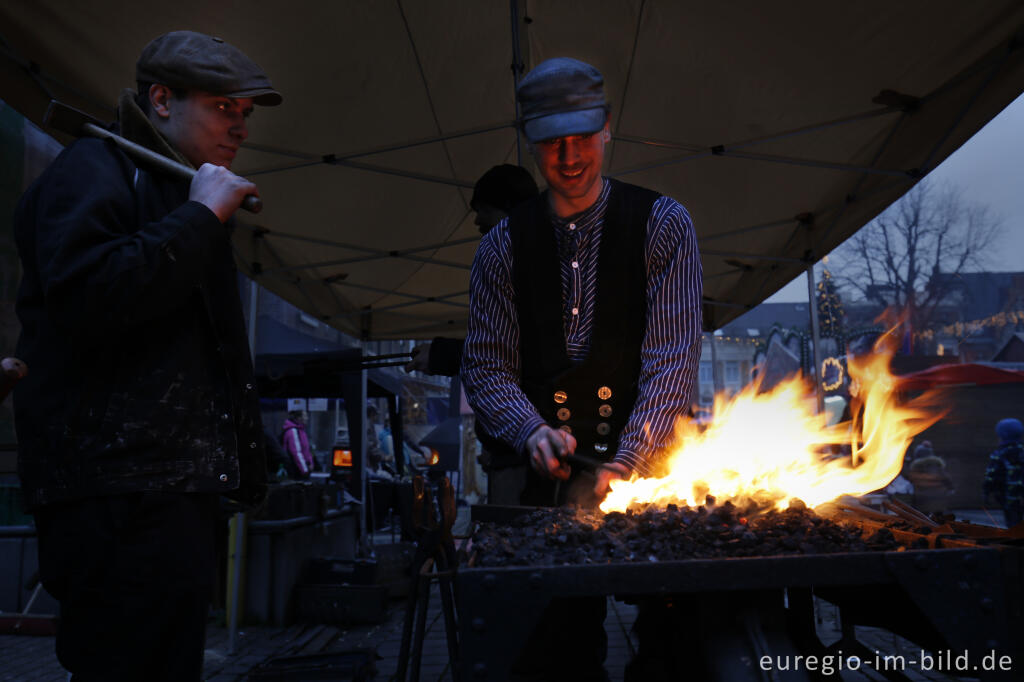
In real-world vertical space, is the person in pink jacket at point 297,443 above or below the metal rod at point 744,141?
below

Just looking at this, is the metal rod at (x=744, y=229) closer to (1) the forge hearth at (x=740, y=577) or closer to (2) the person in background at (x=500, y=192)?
(2) the person in background at (x=500, y=192)

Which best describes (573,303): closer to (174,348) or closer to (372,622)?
(174,348)

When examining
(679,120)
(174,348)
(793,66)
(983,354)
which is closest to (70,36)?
(174,348)

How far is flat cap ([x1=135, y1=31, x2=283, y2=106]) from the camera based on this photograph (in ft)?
5.72

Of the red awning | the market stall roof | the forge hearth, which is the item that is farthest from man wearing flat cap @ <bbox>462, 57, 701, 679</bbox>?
the red awning

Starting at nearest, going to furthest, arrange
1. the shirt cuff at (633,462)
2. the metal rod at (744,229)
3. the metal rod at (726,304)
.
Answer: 1. the shirt cuff at (633,462)
2. the metal rod at (744,229)
3. the metal rod at (726,304)

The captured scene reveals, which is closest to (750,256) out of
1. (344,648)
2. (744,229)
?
(744,229)

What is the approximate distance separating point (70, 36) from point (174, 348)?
3.29m

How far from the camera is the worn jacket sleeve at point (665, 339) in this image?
6.76ft

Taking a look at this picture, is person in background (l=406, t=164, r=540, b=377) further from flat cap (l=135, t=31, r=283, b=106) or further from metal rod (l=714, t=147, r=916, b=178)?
metal rod (l=714, t=147, r=916, b=178)

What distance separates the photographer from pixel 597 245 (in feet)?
7.77

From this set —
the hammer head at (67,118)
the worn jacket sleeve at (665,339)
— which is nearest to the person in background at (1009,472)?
the worn jacket sleeve at (665,339)

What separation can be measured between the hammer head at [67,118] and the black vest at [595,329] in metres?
1.26

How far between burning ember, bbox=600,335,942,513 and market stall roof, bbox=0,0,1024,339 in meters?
2.73
